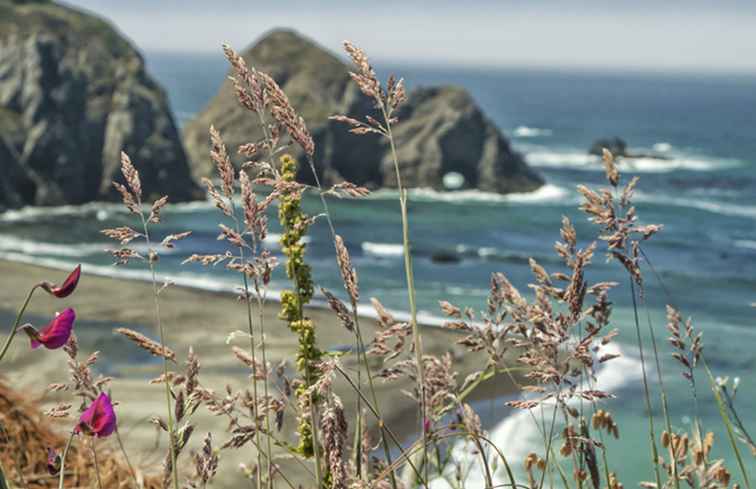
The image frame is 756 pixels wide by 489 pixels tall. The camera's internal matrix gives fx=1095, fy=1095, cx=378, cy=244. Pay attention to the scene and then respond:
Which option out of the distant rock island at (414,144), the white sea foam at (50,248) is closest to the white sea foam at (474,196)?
the distant rock island at (414,144)

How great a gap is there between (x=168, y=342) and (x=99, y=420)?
14.5 meters

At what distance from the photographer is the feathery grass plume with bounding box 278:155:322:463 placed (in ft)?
7.63

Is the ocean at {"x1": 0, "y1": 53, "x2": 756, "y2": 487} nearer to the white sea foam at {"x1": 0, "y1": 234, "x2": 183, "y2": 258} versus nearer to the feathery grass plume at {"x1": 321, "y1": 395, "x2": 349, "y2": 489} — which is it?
the white sea foam at {"x1": 0, "y1": 234, "x2": 183, "y2": 258}

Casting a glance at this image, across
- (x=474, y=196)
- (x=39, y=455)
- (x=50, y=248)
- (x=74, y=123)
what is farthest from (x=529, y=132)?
(x=39, y=455)

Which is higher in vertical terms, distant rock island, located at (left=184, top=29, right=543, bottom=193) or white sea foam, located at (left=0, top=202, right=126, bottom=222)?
Result: distant rock island, located at (left=184, top=29, right=543, bottom=193)

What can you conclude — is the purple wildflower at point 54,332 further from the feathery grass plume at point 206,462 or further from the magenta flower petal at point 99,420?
the feathery grass plume at point 206,462

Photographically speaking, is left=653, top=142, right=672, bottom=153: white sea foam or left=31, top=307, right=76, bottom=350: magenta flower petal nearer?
left=31, top=307, right=76, bottom=350: magenta flower petal

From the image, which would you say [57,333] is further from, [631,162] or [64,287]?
[631,162]

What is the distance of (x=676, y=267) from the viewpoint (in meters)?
34.9

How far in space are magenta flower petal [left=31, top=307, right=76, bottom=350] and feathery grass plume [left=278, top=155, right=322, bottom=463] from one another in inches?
19.4

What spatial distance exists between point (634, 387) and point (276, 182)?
14608 mm

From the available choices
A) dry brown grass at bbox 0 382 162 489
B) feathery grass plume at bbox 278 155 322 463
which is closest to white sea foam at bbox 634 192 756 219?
dry brown grass at bbox 0 382 162 489

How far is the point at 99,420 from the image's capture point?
6.79 feet

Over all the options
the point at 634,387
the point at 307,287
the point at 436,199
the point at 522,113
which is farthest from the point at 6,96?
the point at 522,113
